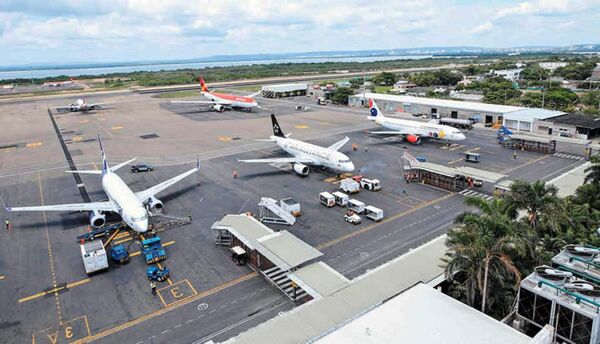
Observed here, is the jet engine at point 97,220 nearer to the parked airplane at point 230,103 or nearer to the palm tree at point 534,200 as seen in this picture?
the palm tree at point 534,200

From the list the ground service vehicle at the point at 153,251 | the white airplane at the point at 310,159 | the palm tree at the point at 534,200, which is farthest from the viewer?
the white airplane at the point at 310,159

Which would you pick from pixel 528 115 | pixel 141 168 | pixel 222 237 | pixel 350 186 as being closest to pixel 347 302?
pixel 222 237

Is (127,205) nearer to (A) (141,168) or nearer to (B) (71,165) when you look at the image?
(A) (141,168)

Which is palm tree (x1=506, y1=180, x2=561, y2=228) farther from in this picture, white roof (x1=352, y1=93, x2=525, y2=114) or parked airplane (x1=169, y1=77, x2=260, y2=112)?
parked airplane (x1=169, y1=77, x2=260, y2=112)

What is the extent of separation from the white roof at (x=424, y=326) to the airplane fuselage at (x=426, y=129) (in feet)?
226

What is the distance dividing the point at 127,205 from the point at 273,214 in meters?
18.7

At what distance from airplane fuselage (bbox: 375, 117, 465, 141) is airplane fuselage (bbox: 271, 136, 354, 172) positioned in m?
31.6

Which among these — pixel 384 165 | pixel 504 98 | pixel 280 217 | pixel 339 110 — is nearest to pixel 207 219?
pixel 280 217

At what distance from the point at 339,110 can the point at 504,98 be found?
62.7m

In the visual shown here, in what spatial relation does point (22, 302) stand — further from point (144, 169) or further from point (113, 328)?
point (144, 169)

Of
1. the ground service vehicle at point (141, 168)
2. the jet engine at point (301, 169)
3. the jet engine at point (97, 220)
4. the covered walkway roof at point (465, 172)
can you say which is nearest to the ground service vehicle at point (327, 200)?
the jet engine at point (301, 169)

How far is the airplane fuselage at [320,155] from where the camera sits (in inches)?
2655

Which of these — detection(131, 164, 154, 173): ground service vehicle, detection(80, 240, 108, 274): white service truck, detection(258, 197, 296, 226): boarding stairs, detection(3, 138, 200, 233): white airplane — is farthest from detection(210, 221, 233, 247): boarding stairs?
detection(131, 164, 154, 173): ground service vehicle

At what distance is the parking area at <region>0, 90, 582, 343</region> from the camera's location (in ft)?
113
